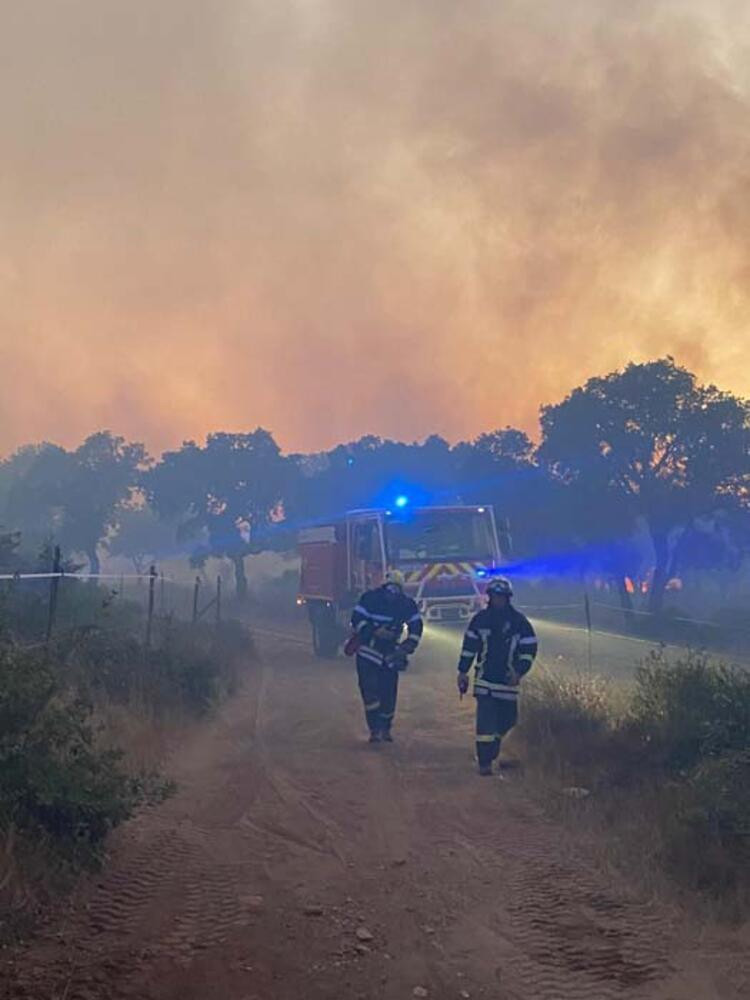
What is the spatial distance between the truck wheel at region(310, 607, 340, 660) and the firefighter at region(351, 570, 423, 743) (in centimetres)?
946

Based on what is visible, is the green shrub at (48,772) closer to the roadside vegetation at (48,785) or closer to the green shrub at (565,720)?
the roadside vegetation at (48,785)

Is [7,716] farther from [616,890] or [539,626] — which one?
[539,626]

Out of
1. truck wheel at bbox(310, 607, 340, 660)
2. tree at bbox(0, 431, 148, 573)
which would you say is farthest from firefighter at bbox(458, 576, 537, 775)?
tree at bbox(0, 431, 148, 573)

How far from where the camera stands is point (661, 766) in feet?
24.3

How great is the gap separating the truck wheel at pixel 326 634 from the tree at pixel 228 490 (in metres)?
27.9

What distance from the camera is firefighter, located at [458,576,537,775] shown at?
349 inches

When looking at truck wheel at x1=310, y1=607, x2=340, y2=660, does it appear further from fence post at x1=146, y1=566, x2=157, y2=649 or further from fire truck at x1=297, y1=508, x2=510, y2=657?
fence post at x1=146, y1=566, x2=157, y2=649

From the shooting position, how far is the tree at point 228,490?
4916cm

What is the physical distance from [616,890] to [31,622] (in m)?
7.42

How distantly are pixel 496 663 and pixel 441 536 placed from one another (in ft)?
24.2

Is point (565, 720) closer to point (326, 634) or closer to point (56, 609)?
point (56, 609)

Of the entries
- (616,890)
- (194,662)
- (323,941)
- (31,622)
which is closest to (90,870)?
(323,941)

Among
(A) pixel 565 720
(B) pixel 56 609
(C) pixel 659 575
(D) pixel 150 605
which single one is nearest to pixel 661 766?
(A) pixel 565 720

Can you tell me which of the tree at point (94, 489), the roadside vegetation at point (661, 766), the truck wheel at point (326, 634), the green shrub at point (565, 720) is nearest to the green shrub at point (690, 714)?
the roadside vegetation at point (661, 766)
